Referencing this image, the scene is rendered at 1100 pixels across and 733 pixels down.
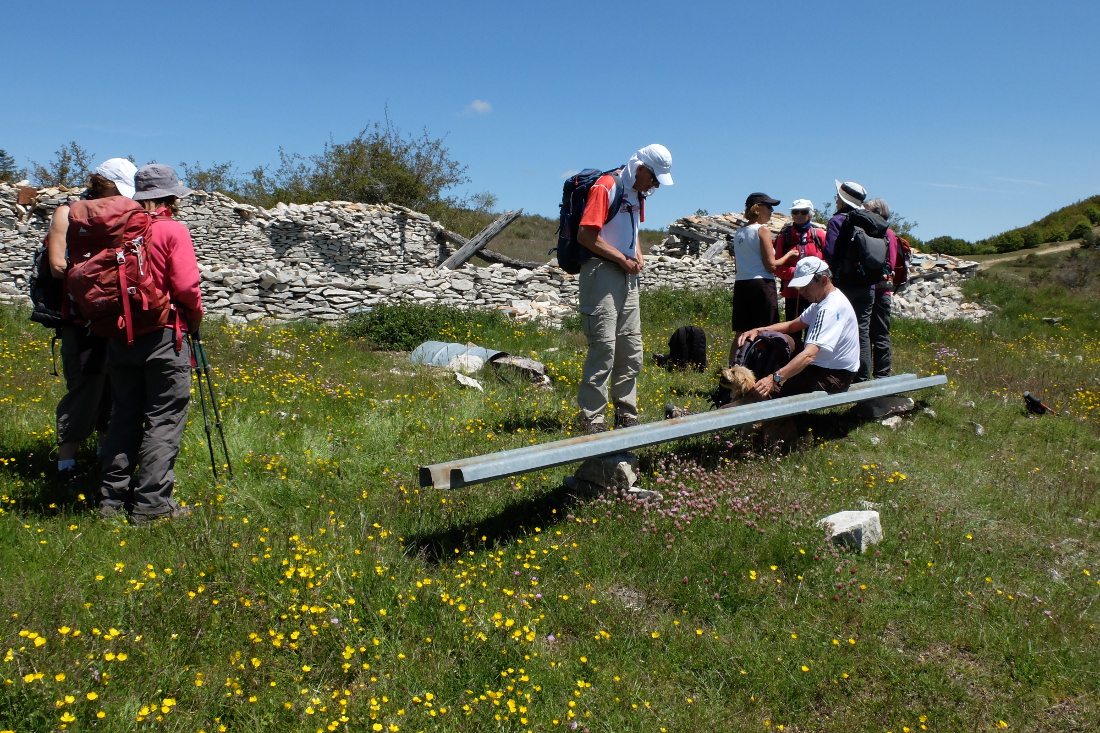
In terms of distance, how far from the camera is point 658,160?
4.95m

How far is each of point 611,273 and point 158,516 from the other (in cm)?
320

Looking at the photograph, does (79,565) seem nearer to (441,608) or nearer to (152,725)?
(152,725)

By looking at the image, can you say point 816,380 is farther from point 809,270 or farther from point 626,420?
point 626,420

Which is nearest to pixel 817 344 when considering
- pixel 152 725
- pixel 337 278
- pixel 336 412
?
pixel 336 412

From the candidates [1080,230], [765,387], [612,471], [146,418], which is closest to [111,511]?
[146,418]

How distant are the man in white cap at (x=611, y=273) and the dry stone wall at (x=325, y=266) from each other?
22.0ft

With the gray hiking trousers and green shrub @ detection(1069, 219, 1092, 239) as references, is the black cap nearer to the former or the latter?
the gray hiking trousers

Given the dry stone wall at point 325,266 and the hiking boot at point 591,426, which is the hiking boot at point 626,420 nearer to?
the hiking boot at point 591,426

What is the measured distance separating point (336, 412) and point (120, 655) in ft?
11.5

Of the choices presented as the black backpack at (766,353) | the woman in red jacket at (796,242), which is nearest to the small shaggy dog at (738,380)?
the black backpack at (766,353)

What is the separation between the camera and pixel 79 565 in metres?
3.31

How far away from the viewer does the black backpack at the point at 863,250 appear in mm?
6445

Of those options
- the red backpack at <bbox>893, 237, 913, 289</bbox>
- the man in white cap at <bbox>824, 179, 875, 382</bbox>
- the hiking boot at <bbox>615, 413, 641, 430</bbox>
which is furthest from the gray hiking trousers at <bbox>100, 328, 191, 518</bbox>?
the red backpack at <bbox>893, 237, 913, 289</bbox>

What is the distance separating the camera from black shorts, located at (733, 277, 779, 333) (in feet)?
22.0
